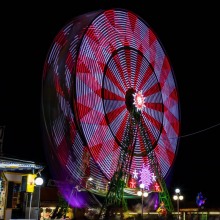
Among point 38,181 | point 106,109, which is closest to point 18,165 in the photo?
point 38,181

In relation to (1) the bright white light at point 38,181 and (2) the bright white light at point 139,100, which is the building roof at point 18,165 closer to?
(1) the bright white light at point 38,181

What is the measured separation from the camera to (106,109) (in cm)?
1866

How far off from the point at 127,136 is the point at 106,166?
2.17 metres

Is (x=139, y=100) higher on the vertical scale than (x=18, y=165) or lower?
higher

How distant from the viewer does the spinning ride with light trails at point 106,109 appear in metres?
16.4

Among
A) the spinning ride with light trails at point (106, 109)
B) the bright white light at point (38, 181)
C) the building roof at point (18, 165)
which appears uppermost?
the spinning ride with light trails at point (106, 109)

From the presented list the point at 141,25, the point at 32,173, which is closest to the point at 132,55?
the point at 141,25

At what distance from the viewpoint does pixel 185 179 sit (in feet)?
130

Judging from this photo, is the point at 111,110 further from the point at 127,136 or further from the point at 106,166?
the point at 106,166

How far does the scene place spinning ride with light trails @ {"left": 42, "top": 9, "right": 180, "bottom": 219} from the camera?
1642cm

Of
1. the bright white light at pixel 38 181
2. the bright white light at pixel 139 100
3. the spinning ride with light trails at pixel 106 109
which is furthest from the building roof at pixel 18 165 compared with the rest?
the bright white light at pixel 139 100

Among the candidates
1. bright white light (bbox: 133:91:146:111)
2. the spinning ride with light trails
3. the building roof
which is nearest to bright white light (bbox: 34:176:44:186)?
the building roof

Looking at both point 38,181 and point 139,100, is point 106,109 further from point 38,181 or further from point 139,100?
point 38,181

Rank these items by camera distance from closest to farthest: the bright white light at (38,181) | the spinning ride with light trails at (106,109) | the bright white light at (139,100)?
the bright white light at (38,181) → the spinning ride with light trails at (106,109) → the bright white light at (139,100)
